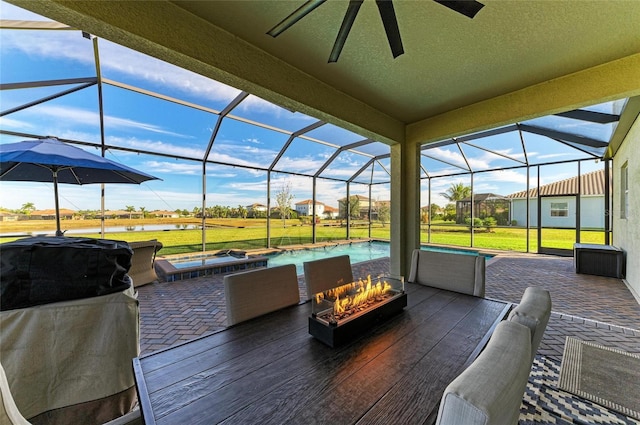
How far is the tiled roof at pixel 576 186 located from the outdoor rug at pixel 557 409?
8.10m

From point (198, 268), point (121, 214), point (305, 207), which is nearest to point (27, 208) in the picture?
point (121, 214)

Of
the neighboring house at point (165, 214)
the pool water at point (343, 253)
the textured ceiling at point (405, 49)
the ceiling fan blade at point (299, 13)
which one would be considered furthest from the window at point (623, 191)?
the neighboring house at point (165, 214)

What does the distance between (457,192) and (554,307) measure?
729 cm

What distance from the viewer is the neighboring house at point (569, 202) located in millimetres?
7254

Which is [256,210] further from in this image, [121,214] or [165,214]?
[121,214]

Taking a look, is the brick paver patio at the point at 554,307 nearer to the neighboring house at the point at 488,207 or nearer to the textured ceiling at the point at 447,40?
the textured ceiling at the point at 447,40

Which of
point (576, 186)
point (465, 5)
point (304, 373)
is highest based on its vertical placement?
point (465, 5)

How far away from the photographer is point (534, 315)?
1.09 meters

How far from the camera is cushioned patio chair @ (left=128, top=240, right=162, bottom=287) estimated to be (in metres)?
4.16

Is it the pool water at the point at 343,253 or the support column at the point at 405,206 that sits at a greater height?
the support column at the point at 405,206

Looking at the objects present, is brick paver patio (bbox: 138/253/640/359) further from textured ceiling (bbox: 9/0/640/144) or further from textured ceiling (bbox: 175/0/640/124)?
textured ceiling (bbox: 175/0/640/124)

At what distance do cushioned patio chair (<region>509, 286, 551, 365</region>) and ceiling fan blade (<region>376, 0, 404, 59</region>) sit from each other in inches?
66.3

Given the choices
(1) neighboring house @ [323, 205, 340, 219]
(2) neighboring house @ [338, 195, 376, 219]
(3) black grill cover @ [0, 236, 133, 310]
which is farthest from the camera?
(2) neighboring house @ [338, 195, 376, 219]

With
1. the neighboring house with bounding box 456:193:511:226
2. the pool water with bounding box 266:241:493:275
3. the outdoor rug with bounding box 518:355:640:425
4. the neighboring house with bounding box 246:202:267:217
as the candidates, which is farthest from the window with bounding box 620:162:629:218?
the neighboring house with bounding box 246:202:267:217
